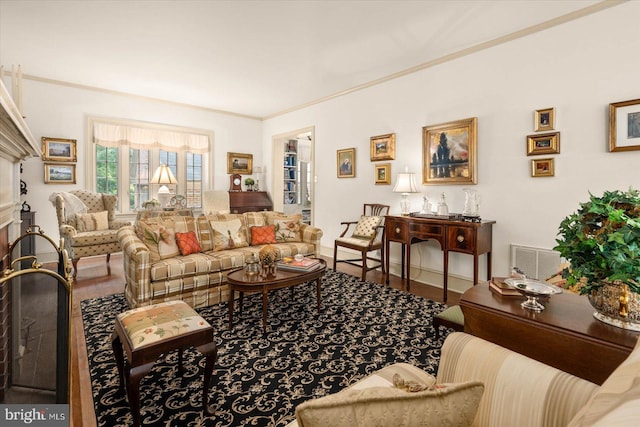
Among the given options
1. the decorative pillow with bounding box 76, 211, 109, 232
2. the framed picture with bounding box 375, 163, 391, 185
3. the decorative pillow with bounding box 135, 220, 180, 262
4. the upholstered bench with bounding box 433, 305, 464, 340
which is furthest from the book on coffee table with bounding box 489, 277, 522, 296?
the decorative pillow with bounding box 76, 211, 109, 232

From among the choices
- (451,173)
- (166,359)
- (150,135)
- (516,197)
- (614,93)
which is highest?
(150,135)

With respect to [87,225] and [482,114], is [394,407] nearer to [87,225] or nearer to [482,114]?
[482,114]

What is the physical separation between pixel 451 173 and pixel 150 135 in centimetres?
521

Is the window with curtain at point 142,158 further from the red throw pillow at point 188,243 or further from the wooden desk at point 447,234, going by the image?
the wooden desk at point 447,234

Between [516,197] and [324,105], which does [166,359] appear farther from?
[324,105]

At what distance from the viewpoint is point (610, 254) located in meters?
1.09

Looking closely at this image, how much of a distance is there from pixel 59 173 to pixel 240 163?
3.13 m

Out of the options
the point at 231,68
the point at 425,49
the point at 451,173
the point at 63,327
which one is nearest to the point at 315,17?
the point at 425,49

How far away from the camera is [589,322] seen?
1239 millimetres

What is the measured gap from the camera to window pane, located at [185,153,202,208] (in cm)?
650

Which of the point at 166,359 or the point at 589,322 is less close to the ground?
the point at 589,322

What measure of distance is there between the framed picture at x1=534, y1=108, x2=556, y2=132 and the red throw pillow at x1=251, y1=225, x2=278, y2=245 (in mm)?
3167

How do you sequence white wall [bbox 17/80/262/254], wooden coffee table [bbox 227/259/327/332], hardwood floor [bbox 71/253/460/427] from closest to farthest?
hardwood floor [bbox 71/253/460/427], wooden coffee table [bbox 227/259/327/332], white wall [bbox 17/80/262/254]

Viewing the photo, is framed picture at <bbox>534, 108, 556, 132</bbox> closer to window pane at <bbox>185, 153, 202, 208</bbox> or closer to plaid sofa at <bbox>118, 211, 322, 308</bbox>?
plaid sofa at <bbox>118, 211, 322, 308</bbox>
